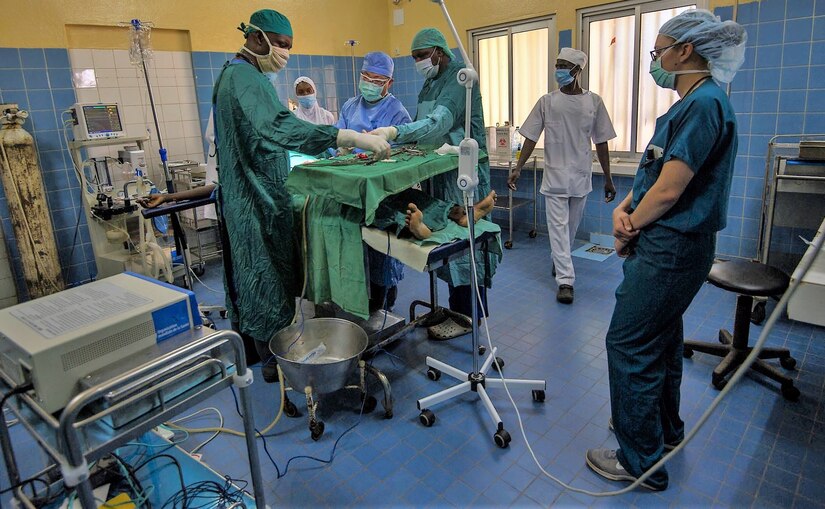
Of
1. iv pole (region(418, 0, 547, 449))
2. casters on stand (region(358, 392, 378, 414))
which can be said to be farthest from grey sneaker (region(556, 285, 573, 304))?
casters on stand (region(358, 392, 378, 414))

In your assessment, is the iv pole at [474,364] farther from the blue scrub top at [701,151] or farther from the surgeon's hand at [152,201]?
the surgeon's hand at [152,201]

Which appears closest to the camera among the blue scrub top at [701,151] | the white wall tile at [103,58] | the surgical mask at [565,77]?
the blue scrub top at [701,151]

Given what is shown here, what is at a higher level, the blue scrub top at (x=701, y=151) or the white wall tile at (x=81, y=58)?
the white wall tile at (x=81, y=58)

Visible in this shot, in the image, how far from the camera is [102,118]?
12.0 feet

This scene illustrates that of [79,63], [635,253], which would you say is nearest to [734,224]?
[635,253]

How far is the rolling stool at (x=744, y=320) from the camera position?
7.90 ft

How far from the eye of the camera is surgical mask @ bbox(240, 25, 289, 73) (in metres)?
2.45

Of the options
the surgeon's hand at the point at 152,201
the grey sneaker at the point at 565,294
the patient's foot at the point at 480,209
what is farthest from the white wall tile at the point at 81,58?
the grey sneaker at the point at 565,294

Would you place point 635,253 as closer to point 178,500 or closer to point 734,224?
point 178,500

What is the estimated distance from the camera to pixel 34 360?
4.05ft

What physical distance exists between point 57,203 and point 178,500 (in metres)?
3.17

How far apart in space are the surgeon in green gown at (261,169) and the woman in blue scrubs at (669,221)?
1.09 m

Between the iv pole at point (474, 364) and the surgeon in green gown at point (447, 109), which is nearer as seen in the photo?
the iv pole at point (474, 364)

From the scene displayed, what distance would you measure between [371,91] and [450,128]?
2.75ft
